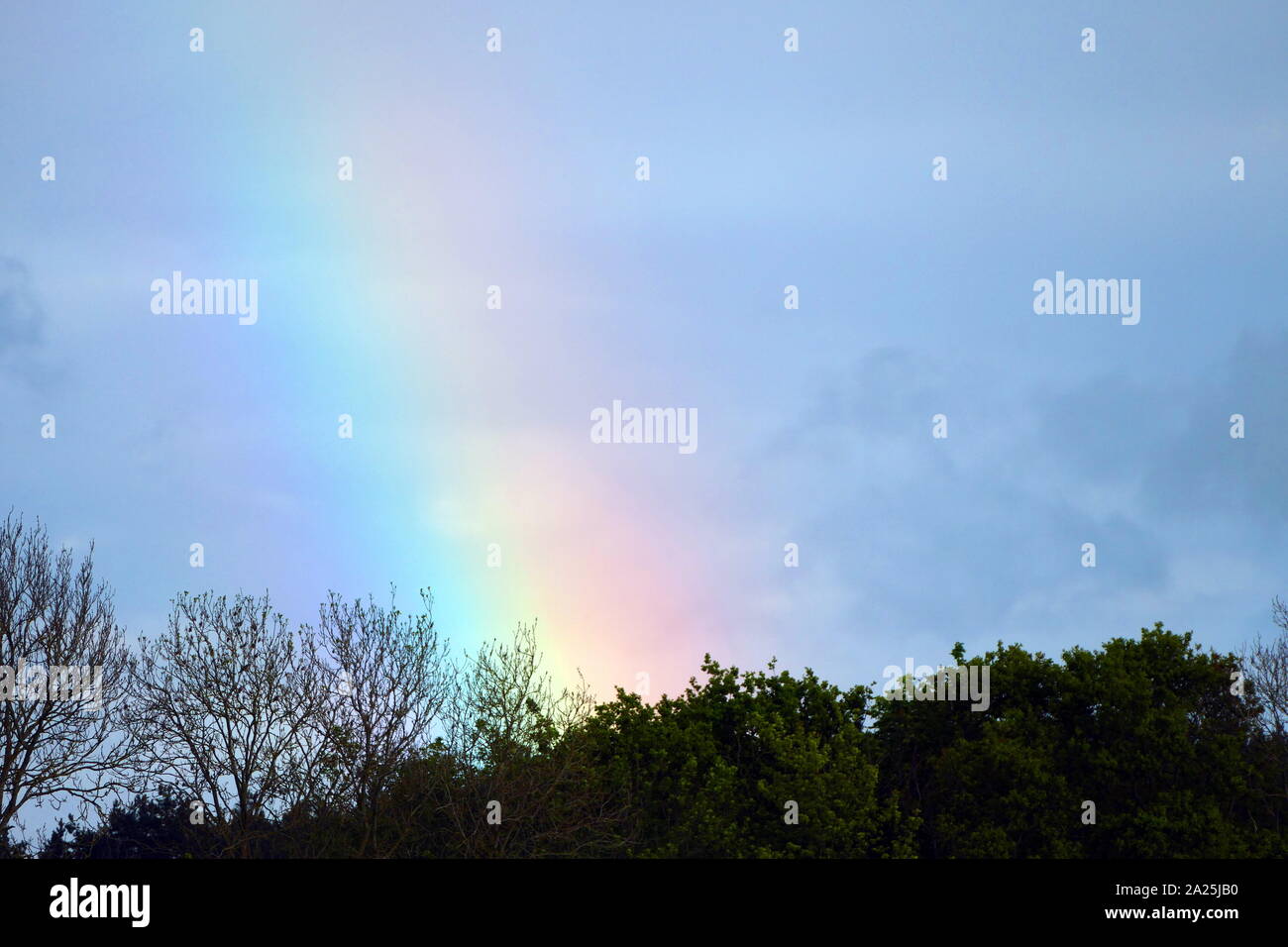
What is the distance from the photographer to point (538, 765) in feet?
131

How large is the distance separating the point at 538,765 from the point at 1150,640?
2540 centimetres

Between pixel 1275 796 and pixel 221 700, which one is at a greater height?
pixel 221 700
